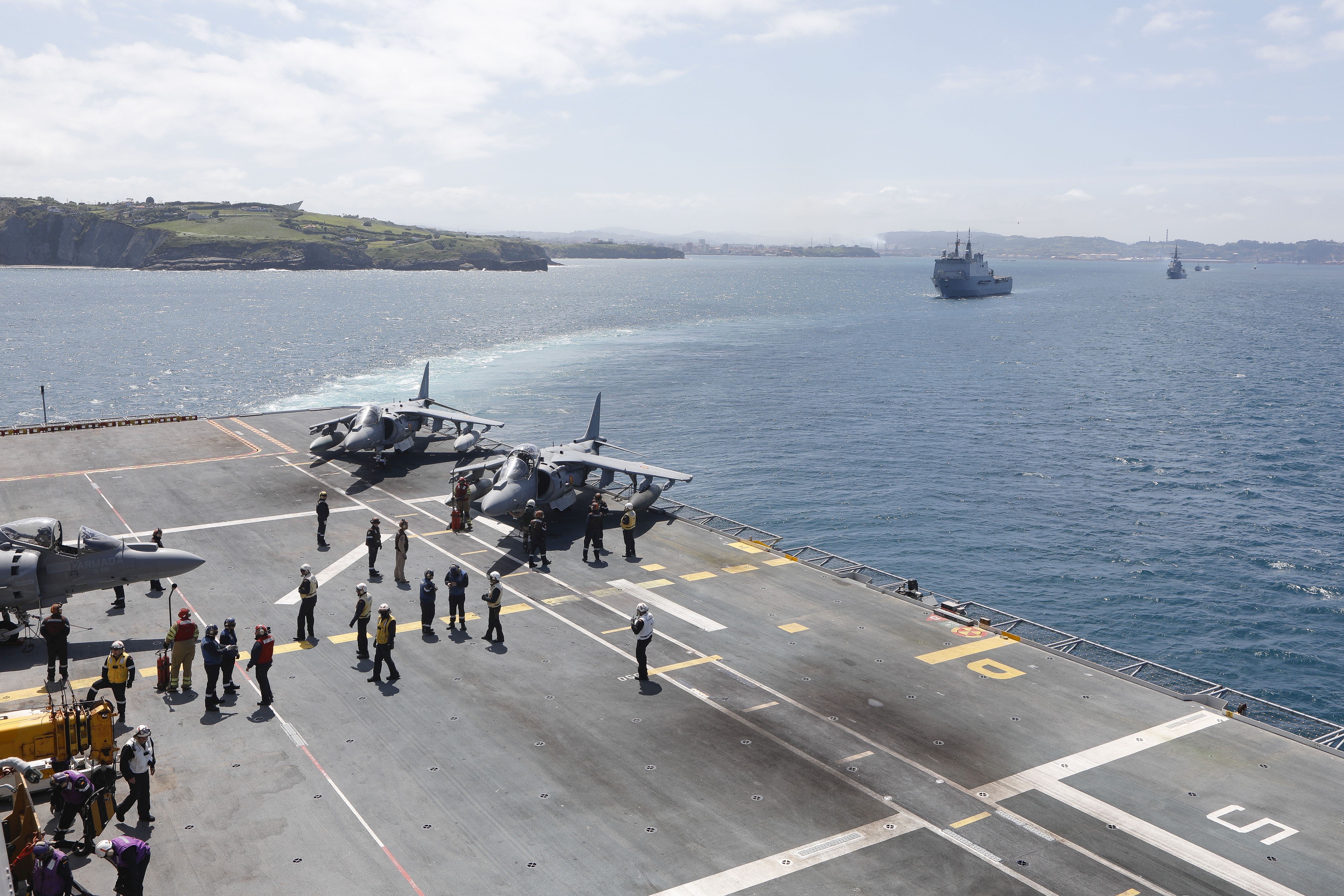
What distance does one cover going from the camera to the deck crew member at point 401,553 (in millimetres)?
26594

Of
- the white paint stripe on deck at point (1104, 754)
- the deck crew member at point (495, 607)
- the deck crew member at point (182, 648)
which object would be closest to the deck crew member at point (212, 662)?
the deck crew member at point (182, 648)

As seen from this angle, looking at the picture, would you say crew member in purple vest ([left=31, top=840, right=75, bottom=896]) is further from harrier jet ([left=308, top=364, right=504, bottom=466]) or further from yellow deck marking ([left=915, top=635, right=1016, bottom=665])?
harrier jet ([left=308, top=364, right=504, bottom=466])

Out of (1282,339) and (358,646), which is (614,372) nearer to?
Answer: (358,646)

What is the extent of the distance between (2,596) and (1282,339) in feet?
499

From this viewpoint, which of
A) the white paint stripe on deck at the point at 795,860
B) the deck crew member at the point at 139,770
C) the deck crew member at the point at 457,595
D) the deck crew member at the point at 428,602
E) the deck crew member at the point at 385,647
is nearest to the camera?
the white paint stripe on deck at the point at 795,860

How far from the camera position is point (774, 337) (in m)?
128

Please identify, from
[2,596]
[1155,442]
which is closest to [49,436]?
[2,596]

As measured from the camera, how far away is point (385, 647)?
20375 millimetres

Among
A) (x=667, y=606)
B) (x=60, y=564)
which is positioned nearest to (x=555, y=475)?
(x=667, y=606)

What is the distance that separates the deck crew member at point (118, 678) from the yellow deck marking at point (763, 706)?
513 inches

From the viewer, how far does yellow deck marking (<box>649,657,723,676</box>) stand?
21828 mm

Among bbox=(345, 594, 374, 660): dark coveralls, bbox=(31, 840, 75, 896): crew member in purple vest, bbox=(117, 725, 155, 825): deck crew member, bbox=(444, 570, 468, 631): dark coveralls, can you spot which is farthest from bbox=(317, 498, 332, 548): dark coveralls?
bbox=(31, 840, 75, 896): crew member in purple vest

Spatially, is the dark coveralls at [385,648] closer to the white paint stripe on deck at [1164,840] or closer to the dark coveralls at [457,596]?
the dark coveralls at [457,596]

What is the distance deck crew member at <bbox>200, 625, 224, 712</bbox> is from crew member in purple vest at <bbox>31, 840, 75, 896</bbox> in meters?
7.93
